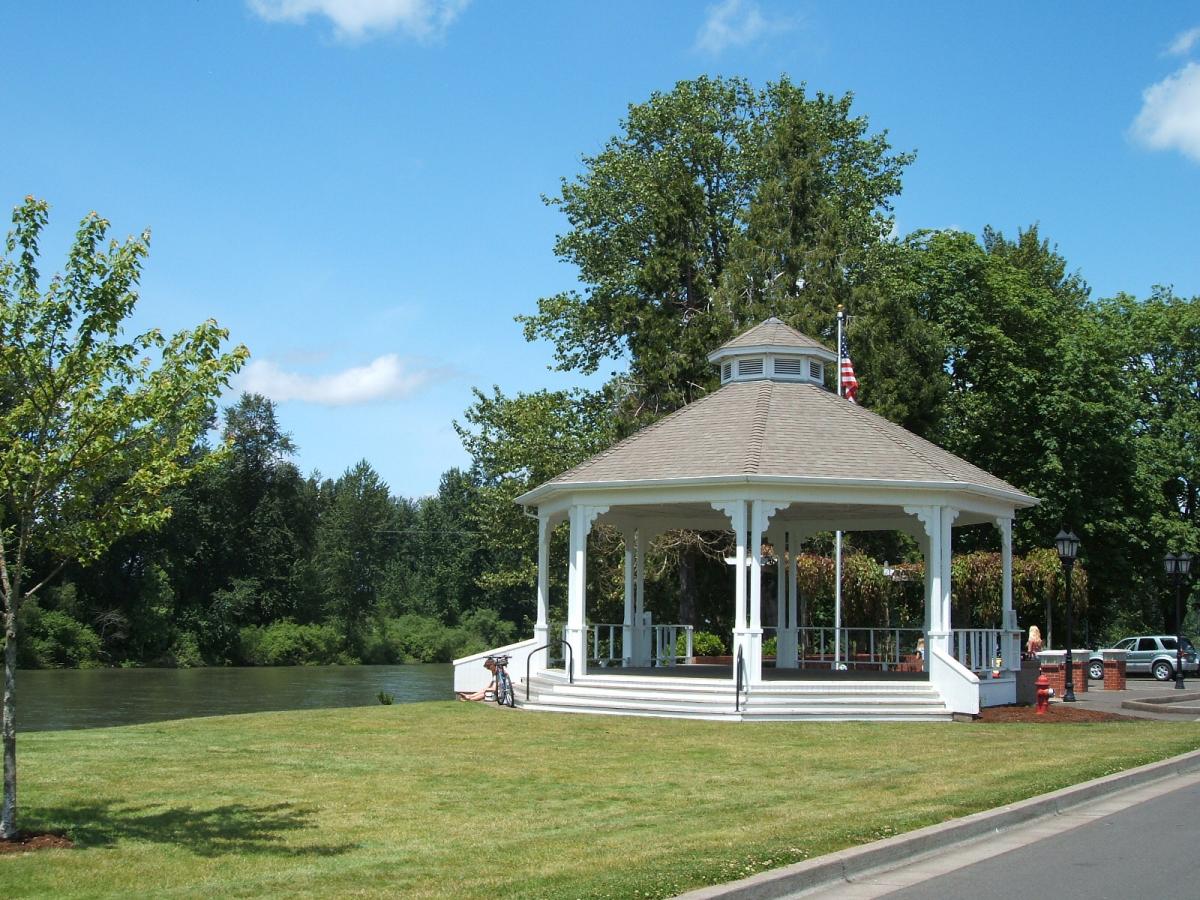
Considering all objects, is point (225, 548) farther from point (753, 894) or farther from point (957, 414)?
point (753, 894)

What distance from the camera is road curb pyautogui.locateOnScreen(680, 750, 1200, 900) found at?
777cm

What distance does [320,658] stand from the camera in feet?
234

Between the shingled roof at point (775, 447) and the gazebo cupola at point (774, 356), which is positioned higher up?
the gazebo cupola at point (774, 356)

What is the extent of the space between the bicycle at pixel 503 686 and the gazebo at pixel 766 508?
1.33 ft

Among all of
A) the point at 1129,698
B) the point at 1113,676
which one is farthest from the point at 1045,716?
the point at 1113,676

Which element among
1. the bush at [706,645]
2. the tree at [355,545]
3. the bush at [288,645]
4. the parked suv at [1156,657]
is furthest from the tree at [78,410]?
the tree at [355,545]

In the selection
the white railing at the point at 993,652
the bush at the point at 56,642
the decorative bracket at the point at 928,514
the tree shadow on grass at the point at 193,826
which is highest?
the decorative bracket at the point at 928,514

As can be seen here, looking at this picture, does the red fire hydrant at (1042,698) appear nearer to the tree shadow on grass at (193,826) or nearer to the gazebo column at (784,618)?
the gazebo column at (784,618)

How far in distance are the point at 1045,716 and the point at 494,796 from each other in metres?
12.3

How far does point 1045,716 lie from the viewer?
68.2 ft

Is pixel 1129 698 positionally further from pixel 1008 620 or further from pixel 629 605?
pixel 629 605

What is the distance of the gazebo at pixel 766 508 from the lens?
2080cm

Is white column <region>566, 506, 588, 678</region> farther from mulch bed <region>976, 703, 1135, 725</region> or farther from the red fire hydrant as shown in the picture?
the red fire hydrant

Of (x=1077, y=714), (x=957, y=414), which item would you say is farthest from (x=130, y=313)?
(x=957, y=414)
